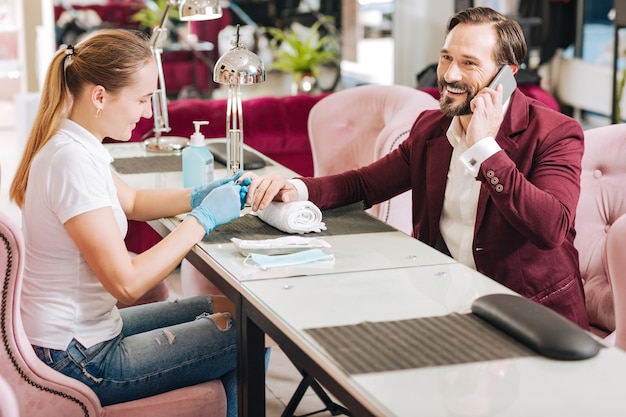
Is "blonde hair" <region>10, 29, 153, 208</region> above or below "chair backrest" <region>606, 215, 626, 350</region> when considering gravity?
above

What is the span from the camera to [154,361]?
2.00 m

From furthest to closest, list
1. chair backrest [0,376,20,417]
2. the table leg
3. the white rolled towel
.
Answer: the white rolled towel → the table leg → chair backrest [0,376,20,417]

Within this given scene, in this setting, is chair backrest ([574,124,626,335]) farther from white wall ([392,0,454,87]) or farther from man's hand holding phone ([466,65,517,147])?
white wall ([392,0,454,87])

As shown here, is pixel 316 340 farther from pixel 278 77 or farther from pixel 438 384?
pixel 278 77

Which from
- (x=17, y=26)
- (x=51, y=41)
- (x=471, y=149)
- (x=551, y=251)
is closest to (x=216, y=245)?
(x=471, y=149)

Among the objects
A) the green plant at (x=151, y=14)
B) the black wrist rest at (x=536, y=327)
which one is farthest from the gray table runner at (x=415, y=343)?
the green plant at (x=151, y=14)

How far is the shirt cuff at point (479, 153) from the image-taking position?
7.07 feet

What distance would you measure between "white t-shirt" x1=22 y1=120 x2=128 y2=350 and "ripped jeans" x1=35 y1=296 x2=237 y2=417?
0.10ft

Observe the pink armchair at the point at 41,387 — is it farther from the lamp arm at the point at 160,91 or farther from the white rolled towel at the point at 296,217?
the lamp arm at the point at 160,91

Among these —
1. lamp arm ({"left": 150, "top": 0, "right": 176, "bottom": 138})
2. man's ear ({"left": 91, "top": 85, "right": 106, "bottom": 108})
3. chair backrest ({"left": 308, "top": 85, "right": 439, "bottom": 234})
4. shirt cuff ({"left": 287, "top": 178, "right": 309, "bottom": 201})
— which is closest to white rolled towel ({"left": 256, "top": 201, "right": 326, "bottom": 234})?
shirt cuff ({"left": 287, "top": 178, "right": 309, "bottom": 201})

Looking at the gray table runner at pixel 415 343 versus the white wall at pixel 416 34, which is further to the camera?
the white wall at pixel 416 34

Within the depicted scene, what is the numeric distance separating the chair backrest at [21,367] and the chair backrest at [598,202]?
4.29 feet

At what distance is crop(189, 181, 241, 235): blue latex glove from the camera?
7.22 feet

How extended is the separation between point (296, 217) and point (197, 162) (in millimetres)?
474
